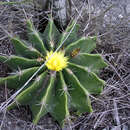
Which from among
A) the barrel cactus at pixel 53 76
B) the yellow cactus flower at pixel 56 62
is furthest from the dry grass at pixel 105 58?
the yellow cactus flower at pixel 56 62

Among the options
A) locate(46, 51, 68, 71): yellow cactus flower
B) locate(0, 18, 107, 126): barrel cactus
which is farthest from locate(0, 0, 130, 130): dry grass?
locate(46, 51, 68, 71): yellow cactus flower

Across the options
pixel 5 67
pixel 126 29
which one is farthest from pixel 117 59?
pixel 5 67

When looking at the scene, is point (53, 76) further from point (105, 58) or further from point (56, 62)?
point (105, 58)

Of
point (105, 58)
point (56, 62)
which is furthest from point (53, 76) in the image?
point (105, 58)

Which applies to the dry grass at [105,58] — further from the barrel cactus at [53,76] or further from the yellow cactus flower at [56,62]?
the yellow cactus flower at [56,62]

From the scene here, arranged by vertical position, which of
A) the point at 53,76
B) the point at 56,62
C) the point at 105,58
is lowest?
the point at 53,76
